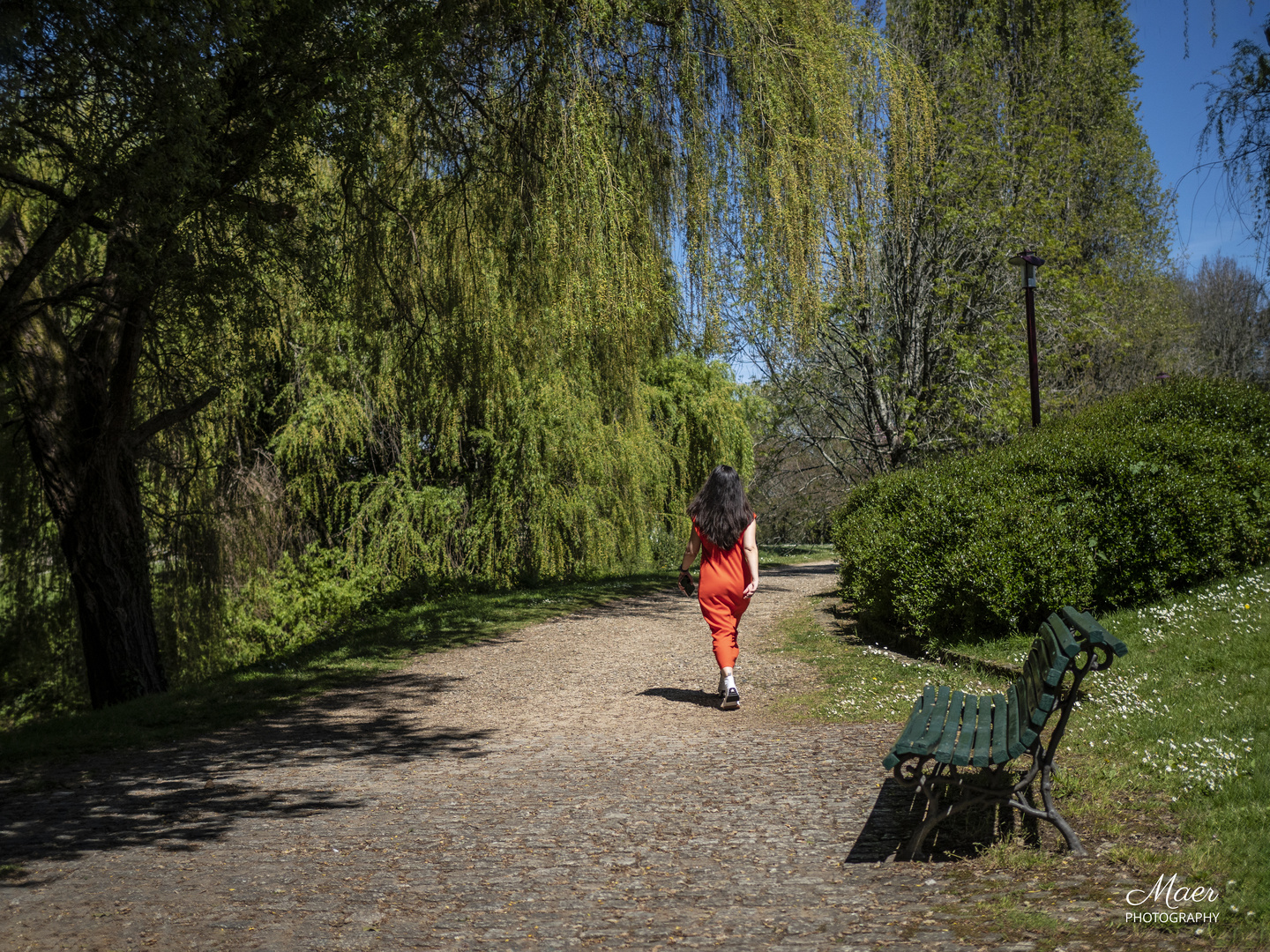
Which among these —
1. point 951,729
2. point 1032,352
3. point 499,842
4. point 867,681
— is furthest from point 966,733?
point 1032,352

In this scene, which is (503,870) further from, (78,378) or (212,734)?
(78,378)

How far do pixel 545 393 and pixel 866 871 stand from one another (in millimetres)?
13070

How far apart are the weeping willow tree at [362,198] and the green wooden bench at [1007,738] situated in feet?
17.3

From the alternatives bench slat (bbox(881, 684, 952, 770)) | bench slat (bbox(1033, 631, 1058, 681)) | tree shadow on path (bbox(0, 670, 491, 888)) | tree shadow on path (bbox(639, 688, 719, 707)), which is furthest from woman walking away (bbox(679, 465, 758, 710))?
bench slat (bbox(1033, 631, 1058, 681))

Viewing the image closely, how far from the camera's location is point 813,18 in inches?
409

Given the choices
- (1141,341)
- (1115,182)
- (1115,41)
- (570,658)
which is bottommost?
(570,658)

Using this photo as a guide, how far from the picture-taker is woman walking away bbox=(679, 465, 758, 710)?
737 cm

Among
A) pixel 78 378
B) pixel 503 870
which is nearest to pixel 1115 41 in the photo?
pixel 78 378

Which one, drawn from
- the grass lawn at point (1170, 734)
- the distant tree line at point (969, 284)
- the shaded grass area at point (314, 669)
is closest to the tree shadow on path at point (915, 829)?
the grass lawn at point (1170, 734)

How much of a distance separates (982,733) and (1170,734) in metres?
1.70

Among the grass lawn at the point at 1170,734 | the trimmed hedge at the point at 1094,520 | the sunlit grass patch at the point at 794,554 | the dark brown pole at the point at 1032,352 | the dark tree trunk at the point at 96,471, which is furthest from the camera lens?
the sunlit grass patch at the point at 794,554

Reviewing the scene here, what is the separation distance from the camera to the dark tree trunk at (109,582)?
992cm

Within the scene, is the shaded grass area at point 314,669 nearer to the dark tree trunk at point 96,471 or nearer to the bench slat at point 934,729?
the dark tree trunk at point 96,471

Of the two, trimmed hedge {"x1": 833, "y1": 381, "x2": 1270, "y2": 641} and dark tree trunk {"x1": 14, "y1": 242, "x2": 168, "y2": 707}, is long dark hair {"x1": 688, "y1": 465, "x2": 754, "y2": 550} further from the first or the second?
dark tree trunk {"x1": 14, "y1": 242, "x2": 168, "y2": 707}
